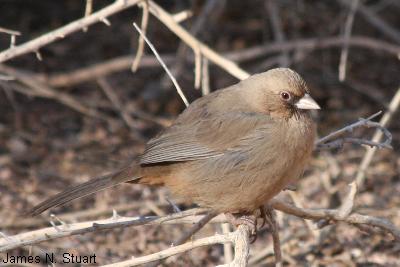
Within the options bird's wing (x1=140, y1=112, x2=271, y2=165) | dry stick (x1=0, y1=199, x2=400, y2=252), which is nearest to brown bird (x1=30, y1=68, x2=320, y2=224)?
bird's wing (x1=140, y1=112, x2=271, y2=165)

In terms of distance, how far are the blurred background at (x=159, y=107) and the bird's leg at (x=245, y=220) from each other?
2.80 ft

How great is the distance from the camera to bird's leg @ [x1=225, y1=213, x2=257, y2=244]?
425 centimetres

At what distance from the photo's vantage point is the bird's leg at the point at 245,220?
425cm

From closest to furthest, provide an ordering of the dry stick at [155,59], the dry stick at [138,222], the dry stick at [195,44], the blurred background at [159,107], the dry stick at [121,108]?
1. the dry stick at [138,222]
2. the dry stick at [195,44]
3. the blurred background at [159,107]
4. the dry stick at [155,59]
5. the dry stick at [121,108]

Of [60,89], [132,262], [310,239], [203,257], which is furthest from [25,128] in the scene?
[132,262]

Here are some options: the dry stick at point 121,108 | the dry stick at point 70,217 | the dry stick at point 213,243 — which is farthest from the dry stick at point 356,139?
the dry stick at point 121,108

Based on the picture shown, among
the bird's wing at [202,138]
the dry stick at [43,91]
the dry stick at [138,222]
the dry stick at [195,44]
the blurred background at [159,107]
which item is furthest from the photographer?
the dry stick at [43,91]

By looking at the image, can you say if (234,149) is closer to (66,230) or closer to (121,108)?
(66,230)

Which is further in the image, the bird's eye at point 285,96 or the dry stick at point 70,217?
the dry stick at point 70,217

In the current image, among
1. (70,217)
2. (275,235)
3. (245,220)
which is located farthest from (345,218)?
(70,217)

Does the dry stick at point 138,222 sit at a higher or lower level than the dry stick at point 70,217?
lower

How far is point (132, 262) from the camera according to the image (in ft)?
11.5

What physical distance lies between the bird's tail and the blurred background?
32 centimetres

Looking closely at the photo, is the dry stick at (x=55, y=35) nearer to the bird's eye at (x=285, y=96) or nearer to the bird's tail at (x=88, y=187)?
the bird's tail at (x=88, y=187)
